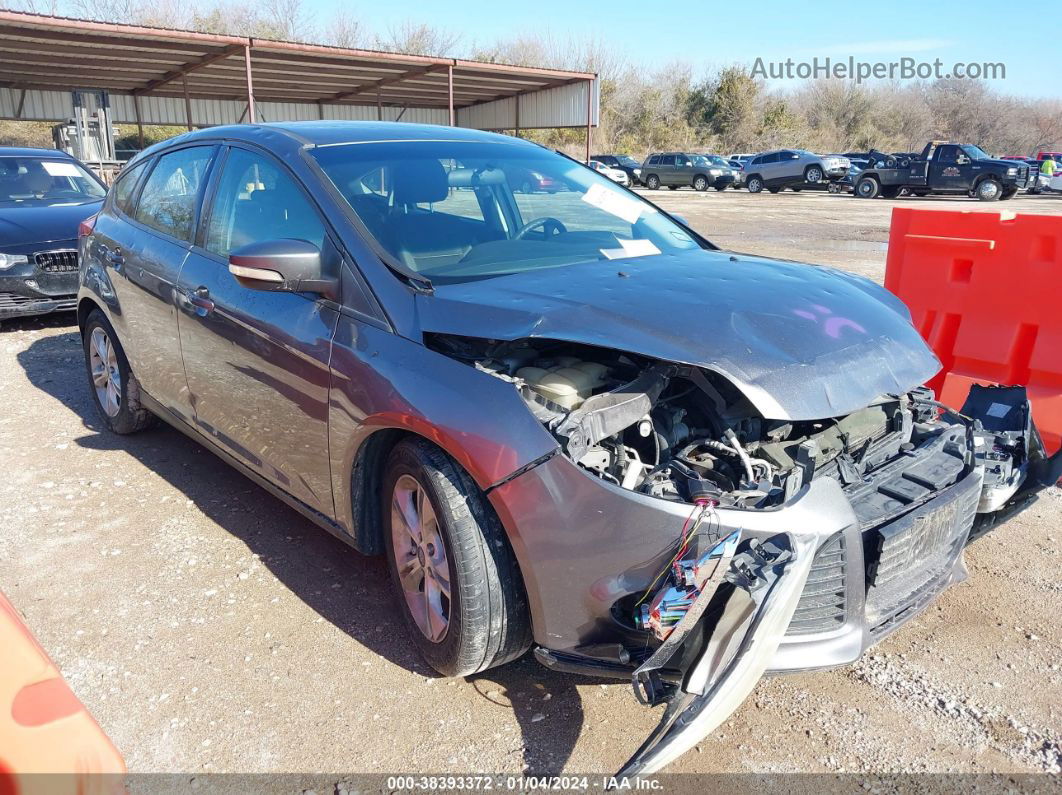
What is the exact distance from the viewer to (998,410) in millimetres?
3402

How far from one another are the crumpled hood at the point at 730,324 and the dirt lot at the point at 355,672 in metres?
1.02

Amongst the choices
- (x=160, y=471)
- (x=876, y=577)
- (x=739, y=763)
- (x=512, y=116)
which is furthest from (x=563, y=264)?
(x=512, y=116)

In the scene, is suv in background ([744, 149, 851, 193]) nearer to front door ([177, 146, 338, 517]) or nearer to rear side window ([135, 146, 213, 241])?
rear side window ([135, 146, 213, 241])

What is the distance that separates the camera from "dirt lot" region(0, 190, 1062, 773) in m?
2.46

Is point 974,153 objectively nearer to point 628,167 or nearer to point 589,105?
point 589,105

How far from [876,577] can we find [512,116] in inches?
1116

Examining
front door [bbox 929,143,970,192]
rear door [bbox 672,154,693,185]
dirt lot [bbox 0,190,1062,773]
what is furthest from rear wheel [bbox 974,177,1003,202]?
dirt lot [bbox 0,190,1062,773]

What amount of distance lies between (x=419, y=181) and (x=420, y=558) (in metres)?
1.49

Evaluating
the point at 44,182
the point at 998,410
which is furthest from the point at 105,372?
the point at 44,182

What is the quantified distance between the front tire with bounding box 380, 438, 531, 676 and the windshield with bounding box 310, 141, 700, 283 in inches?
27.7

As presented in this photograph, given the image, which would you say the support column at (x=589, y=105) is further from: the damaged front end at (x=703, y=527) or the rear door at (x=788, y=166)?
the damaged front end at (x=703, y=527)

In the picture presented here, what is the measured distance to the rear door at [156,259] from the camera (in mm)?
3863

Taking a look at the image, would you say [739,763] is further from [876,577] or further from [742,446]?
[742,446]

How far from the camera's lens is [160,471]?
4.57 m
